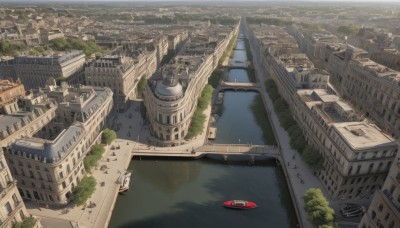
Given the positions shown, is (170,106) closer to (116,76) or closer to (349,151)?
(116,76)

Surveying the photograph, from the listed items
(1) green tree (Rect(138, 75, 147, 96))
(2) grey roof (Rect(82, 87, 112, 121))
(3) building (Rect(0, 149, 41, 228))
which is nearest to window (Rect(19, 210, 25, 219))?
(3) building (Rect(0, 149, 41, 228))

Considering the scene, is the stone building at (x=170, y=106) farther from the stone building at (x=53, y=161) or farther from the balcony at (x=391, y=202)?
the balcony at (x=391, y=202)

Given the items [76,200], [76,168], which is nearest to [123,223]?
[76,200]

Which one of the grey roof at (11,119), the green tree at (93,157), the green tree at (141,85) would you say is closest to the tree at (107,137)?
the green tree at (93,157)

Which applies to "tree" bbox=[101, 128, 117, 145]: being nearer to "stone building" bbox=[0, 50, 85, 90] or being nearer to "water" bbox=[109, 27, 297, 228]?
"water" bbox=[109, 27, 297, 228]

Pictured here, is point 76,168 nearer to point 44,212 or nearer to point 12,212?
point 44,212

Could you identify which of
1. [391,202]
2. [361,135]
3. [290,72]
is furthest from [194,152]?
[290,72]
